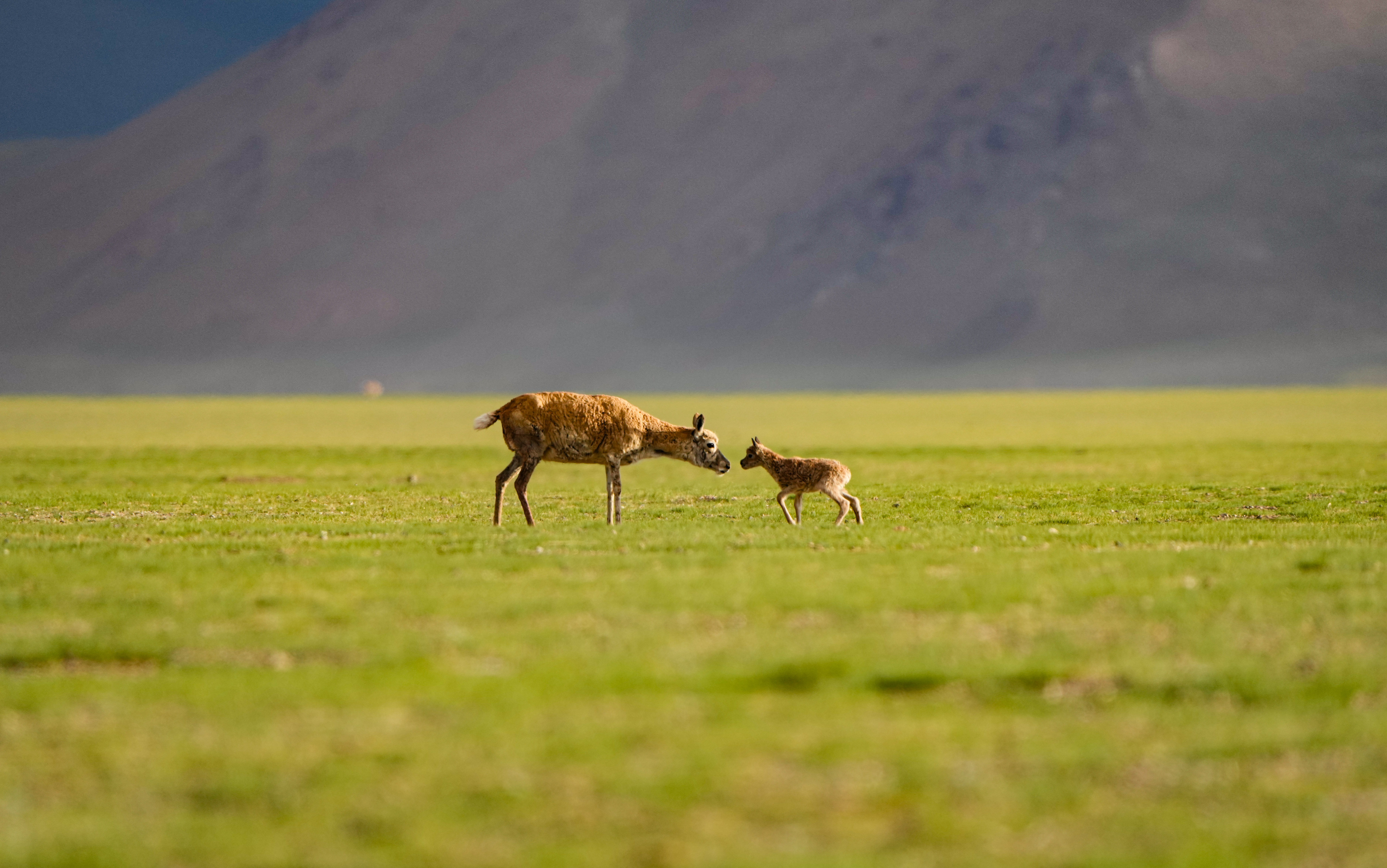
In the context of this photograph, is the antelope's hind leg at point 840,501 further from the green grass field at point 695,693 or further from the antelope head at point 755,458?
the antelope head at point 755,458

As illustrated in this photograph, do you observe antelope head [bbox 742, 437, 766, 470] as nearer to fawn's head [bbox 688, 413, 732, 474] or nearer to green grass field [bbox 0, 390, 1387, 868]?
fawn's head [bbox 688, 413, 732, 474]

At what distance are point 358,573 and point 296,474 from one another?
28.8 m

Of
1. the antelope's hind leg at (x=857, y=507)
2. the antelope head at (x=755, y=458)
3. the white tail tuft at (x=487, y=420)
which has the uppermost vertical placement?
the white tail tuft at (x=487, y=420)

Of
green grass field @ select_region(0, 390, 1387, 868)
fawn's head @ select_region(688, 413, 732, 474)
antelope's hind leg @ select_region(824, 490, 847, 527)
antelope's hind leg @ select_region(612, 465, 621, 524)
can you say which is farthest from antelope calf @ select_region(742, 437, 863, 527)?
antelope's hind leg @ select_region(612, 465, 621, 524)

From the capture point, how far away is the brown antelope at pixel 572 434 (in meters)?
25.1

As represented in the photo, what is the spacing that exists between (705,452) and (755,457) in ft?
3.21

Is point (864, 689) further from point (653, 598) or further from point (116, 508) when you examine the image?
point (116, 508)

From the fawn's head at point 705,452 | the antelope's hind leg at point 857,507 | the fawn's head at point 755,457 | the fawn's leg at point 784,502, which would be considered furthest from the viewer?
the fawn's head at point 755,457

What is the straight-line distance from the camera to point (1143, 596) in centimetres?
1612

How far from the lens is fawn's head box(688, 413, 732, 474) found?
26312 millimetres

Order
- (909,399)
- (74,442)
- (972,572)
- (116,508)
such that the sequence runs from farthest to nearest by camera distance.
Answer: (909,399) < (74,442) < (116,508) < (972,572)

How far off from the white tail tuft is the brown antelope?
2cm

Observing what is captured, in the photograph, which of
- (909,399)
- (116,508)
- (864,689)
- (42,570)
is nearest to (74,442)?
(116,508)

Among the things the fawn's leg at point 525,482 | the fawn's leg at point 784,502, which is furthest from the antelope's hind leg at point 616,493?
the fawn's leg at point 784,502
